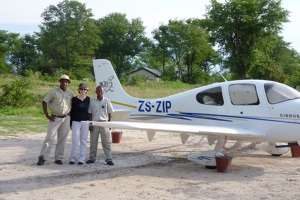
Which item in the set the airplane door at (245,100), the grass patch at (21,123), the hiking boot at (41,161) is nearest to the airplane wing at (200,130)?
the airplane door at (245,100)

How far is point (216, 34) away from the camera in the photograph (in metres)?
45.2

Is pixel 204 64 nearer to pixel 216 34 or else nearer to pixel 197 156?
pixel 216 34

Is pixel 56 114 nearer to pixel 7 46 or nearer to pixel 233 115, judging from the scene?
pixel 233 115

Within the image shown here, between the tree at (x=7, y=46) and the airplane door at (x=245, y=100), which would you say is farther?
the tree at (x=7, y=46)

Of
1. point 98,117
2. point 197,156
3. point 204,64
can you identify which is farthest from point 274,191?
point 204,64

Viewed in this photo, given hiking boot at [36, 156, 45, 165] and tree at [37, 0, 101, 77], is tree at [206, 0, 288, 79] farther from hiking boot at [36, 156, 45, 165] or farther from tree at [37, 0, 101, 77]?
hiking boot at [36, 156, 45, 165]

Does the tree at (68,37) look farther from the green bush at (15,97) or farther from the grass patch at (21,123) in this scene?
the grass patch at (21,123)

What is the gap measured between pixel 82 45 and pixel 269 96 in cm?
6125

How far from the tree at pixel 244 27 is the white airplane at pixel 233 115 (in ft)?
115

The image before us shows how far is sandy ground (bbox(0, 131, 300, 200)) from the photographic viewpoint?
5859mm

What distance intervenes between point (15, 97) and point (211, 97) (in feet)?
51.9

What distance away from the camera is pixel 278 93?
802 cm

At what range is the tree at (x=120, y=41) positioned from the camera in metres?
79.3

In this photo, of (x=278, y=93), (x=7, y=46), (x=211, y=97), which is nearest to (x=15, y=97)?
(x=211, y=97)
